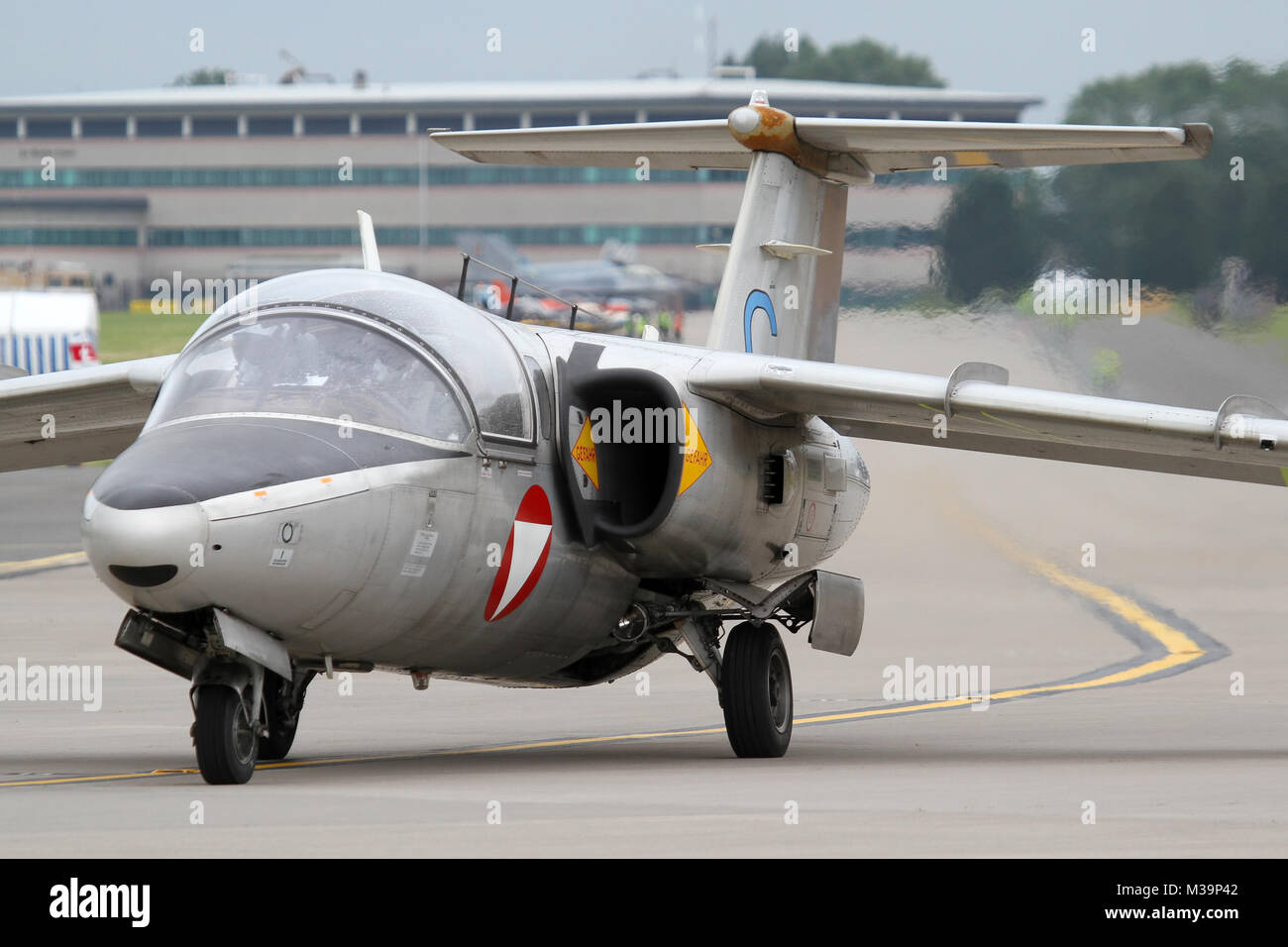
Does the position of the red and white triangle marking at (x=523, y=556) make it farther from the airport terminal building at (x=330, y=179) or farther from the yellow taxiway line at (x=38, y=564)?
the airport terminal building at (x=330, y=179)

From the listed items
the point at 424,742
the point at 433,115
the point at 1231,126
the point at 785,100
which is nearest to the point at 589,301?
the point at 785,100

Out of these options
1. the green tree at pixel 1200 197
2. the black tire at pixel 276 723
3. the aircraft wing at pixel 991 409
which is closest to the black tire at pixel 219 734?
the black tire at pixel 276 723

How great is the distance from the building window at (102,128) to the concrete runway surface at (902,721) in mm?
19545

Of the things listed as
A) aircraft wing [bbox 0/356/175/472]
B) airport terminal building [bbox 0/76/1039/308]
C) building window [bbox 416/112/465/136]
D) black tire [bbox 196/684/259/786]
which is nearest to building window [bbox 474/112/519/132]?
airport terminal building [bbox 0/76/1039/308]

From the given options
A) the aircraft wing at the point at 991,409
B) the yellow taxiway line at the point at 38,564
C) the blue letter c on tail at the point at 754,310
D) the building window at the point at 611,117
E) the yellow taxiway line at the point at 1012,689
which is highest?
the building window at the point at 611,117

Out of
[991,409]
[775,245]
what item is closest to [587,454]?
[991,409]

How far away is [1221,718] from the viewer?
15.6m

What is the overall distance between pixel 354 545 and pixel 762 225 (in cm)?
598

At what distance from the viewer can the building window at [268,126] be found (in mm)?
51281

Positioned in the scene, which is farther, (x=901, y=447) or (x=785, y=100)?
(x=785, y=100)

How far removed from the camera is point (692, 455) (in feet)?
39.2

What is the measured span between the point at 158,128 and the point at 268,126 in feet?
11.3

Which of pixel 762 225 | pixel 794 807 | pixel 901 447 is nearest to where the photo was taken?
pixel 794 807

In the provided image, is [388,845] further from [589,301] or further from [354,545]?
[589,301]
